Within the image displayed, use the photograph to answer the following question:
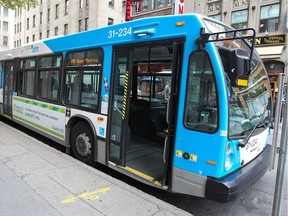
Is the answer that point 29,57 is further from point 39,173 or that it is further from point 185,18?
point 185,18

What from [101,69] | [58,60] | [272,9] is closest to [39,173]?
[101,69]

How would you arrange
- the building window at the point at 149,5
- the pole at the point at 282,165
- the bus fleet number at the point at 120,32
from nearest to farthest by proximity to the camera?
the pole at the point at 282,165
the bus fleet number at the point at 120,32
the building window at the point at 149,5

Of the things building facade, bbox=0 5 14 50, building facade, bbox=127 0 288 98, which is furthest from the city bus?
building facade, bbox=0 5 14 50

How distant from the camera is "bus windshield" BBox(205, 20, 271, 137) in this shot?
117 inches

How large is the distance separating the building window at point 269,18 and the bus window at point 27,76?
51.1ft

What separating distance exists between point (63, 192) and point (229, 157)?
87.2 inches

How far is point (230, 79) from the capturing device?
283 centimetres

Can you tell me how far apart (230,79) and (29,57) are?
6.02 metres

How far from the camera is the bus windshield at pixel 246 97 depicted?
9.76 feet

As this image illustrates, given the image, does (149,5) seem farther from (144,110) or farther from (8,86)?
(144,110)

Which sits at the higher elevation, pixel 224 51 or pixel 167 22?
pixel 167 22

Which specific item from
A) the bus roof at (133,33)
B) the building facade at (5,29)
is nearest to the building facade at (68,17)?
the building facade at (5,29)

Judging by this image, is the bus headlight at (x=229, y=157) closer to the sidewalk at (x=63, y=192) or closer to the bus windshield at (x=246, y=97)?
the bus windshield at (x=246, y=97)

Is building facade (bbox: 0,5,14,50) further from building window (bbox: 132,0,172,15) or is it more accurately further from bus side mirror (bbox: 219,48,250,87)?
bus side mirror (bbox: 219,48,250,87)
